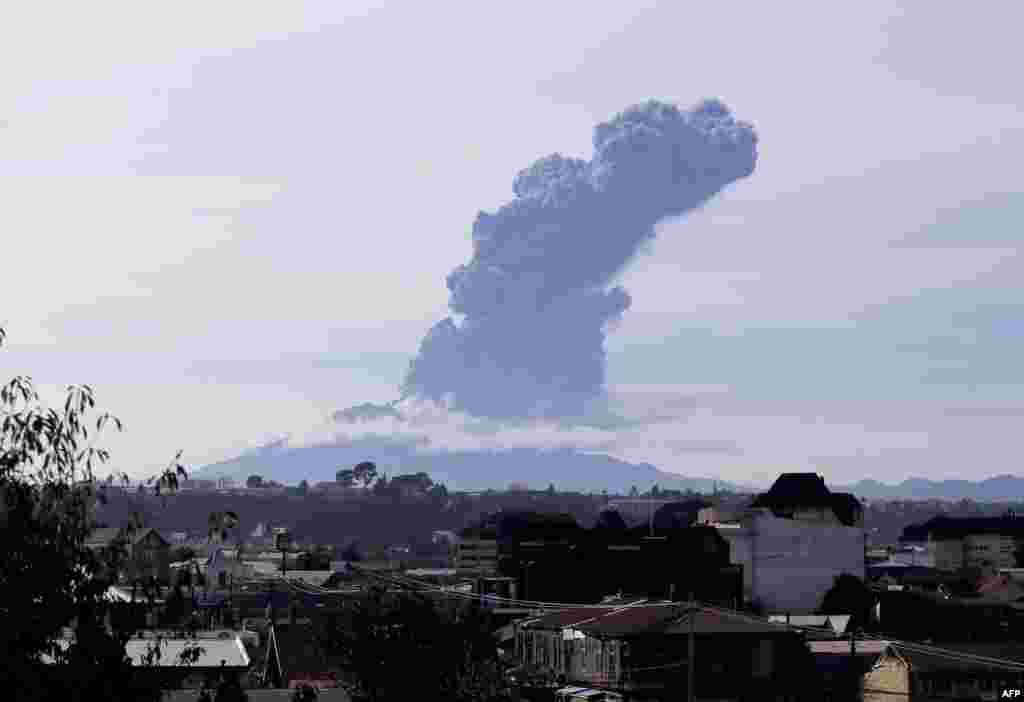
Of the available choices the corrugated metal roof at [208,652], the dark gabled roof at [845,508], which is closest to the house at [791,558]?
the dark gabled roof at [845,508]

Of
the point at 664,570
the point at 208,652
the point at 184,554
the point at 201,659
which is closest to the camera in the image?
the point at 201,659

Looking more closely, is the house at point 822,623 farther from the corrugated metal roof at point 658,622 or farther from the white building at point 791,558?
the white building at point 791,558

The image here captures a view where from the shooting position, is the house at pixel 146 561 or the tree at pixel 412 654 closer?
the house at pixel 146 561

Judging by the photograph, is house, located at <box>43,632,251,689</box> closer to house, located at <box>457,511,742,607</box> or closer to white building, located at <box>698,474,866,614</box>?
house, located at <box>457,511,742,607</box>

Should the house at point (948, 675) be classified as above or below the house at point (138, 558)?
below

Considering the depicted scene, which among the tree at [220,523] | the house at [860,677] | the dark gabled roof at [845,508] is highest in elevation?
the dark gabled roof at [845,508]

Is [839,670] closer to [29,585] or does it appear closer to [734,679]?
[734,679]

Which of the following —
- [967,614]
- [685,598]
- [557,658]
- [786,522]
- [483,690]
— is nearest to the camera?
[483,690]

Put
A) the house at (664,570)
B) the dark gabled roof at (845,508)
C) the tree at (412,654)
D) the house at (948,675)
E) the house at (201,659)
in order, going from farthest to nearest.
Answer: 1. the dark gabled roof at (845,508)
2. the house at (664,570)
3. the house at (948,675)
4. the tree at (412,654)
5. the house at (201,659)

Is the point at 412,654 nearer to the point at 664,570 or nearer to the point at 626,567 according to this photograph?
the point at 664,570

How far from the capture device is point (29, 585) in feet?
97.3

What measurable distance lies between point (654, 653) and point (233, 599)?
209 ft

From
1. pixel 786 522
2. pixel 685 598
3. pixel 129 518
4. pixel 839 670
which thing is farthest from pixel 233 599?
pixel 129 518

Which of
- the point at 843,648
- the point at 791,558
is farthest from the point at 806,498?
the point at 843,648
